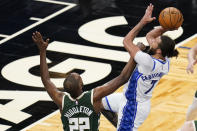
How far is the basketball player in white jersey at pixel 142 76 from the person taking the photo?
25.8ft

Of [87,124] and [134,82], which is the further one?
[134,82]

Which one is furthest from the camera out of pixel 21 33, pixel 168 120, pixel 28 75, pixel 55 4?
pixel 55 4

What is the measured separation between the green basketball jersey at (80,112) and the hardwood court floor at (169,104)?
287cm

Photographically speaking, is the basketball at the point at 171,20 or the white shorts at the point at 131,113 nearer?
the white shorts at the point at 131,113

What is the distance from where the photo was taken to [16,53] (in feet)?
42.5

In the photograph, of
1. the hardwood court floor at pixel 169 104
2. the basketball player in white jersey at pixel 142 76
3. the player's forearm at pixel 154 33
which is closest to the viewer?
the basketball player in white jersey at pixel 142 76

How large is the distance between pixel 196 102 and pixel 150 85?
1219 mm

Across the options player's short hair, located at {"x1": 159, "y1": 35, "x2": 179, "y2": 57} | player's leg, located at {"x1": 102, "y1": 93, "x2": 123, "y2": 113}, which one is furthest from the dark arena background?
player's short hair, located at {"x1": 159, "y1": 35, "x2": 179, "y2": 57}

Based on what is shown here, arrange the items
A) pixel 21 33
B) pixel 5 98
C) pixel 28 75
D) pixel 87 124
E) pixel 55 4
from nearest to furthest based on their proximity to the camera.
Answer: pixel 87 124 < pixel 5 98 < pixel 28 75 < pixel 21 33 < pixel 55 4

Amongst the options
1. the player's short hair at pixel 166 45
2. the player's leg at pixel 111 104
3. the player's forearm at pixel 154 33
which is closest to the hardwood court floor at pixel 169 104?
the player's leg at pixel 111 104

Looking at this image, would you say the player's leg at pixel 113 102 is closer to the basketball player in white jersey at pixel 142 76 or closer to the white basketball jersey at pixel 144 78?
the basketball player in white jersey at pixel 142 76

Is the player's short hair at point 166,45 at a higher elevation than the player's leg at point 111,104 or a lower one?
higher

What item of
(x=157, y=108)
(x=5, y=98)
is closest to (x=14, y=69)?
(x=5, y=98)

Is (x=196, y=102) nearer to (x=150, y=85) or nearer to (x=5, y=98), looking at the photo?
(x=150, y=85)
